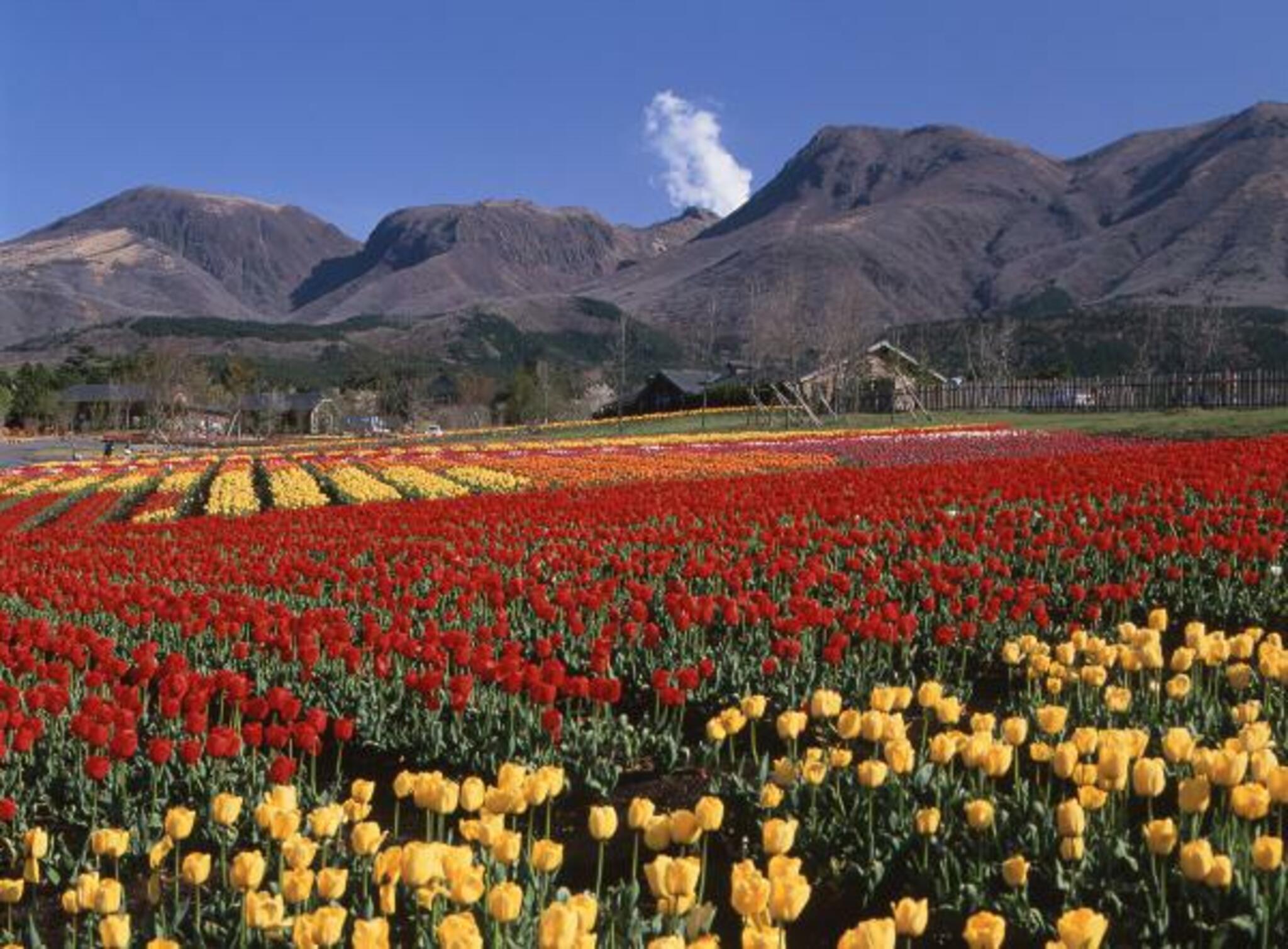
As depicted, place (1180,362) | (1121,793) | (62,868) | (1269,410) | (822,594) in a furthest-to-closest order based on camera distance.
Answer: (1180,362), (1269,410), (822,594), (62,868), (1121,793)

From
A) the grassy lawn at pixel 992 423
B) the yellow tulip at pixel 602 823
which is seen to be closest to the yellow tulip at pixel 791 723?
the yellow tulip at pixel 602 823

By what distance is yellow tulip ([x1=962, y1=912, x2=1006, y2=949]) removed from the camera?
8.51ft

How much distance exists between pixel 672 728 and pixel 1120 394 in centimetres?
5269

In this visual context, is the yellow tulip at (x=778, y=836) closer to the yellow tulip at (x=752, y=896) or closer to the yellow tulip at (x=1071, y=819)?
the yellow tulip at (x=752, y=896)

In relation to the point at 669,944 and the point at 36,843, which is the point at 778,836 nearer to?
the point at 669,944

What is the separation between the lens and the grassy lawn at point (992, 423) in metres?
30.7

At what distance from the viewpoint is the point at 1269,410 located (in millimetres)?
36562

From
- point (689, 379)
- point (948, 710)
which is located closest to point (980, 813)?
point (948, 710)

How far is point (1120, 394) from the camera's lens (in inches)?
2120

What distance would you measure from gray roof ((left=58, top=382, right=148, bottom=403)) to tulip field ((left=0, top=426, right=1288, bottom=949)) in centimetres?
10626

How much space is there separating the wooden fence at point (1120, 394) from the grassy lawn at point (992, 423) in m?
2.79

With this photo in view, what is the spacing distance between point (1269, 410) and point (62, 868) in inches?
1530

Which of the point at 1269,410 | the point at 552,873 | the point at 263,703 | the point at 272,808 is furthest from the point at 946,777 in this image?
the point at 1269,410

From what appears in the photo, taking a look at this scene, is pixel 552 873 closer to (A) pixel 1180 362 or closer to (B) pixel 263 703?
(B) pixel 263 703
